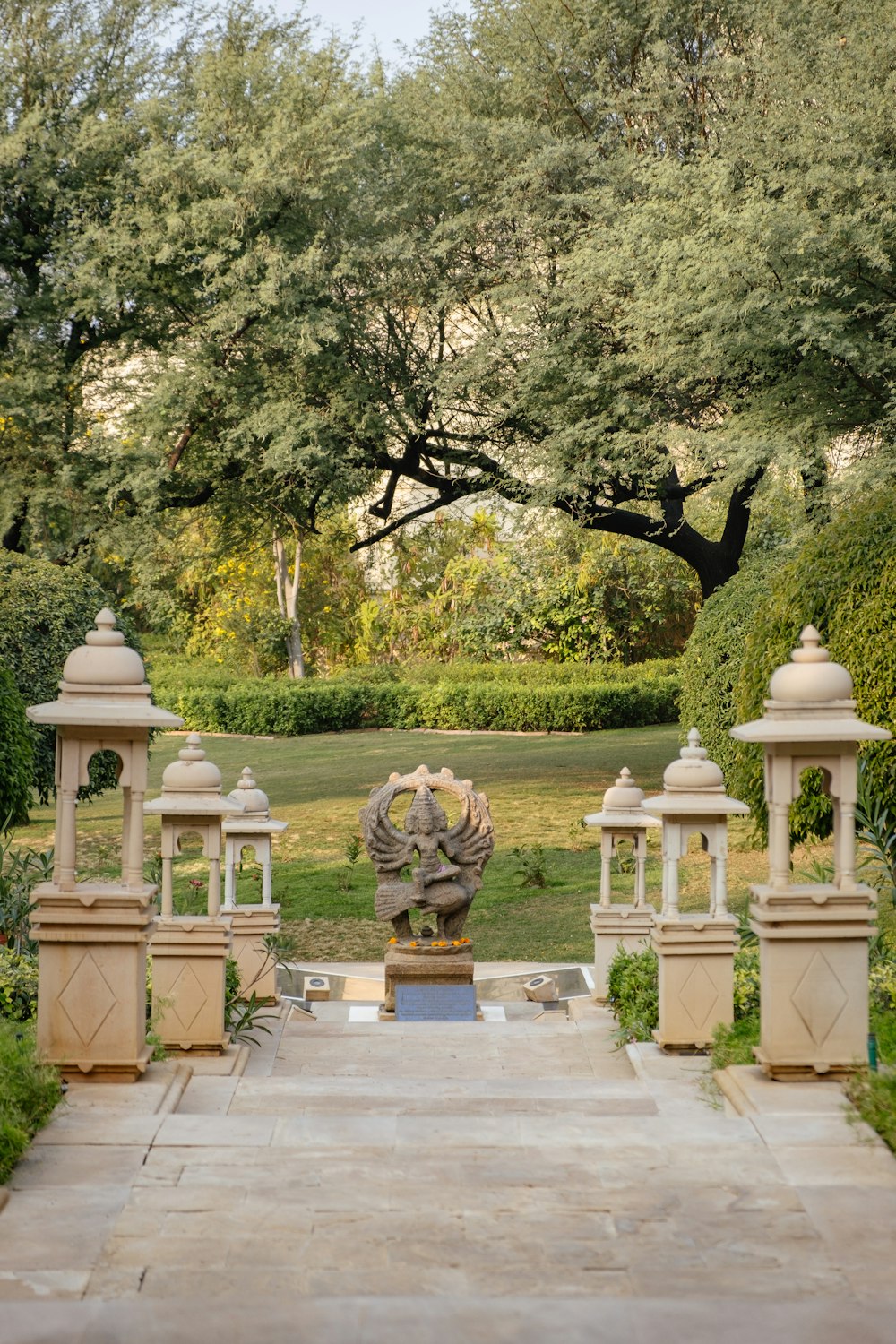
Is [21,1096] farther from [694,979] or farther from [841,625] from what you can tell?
[841,625]

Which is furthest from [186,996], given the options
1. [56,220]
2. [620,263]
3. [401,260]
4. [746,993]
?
[56,220]

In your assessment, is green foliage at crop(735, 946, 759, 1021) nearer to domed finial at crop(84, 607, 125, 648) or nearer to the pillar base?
the pillar base

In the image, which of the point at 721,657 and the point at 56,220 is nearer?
the point at 721,657

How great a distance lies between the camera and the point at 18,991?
6965 millimetres

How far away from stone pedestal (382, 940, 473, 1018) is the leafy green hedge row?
14994 millimetres

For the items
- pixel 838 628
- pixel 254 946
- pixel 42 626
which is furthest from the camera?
pixel 42 626

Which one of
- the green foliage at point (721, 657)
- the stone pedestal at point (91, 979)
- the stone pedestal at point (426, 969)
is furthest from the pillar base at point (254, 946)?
the green foliage at point (721, 657)

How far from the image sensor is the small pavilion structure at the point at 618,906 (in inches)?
393

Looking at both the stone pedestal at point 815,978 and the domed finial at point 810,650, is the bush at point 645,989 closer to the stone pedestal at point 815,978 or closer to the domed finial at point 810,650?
the stone pedestal at point 815,978

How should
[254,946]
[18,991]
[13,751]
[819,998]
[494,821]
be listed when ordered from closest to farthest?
[819,998]
[18,991]
[254,946]
[13,751]
[494,821]

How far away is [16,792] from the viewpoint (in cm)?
1079

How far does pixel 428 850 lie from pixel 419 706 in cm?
1554

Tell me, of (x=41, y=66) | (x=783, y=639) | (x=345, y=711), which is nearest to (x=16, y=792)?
(x=783, y=639)

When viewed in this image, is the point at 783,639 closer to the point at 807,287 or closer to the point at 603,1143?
the point at 807,287
